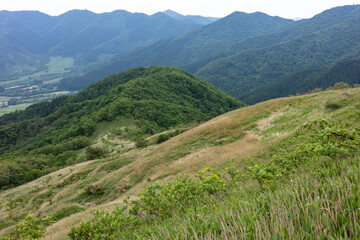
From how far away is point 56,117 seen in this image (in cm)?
11700

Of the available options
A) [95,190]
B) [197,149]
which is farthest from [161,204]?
[95,190]

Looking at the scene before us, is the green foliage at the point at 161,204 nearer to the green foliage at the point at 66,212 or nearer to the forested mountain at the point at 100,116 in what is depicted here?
the green foliage at the point at 66,212

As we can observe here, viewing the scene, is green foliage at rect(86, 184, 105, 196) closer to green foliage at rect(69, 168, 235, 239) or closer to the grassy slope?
the grassy slope

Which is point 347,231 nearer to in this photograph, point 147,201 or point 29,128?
point 147,201

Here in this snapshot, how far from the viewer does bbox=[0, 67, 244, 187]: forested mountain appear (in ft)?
204

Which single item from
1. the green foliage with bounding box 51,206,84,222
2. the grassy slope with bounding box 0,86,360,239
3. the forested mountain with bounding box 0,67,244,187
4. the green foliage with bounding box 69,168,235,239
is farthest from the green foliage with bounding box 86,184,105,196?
the forested mountain with bounding box 0,67,244,187

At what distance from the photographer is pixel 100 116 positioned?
83375 mm

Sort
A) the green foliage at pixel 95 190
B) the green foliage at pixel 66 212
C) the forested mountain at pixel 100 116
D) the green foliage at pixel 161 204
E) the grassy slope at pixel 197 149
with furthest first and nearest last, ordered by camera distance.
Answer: the forested mountain at pixel 100 116, the green foliage at pixel 95 190, the green foliage at pixel 66 212, the grassy slope at pixel 197 149, the green foliage at pixel 161 204

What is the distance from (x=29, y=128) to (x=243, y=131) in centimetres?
13122

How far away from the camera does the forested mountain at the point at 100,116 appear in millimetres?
62031

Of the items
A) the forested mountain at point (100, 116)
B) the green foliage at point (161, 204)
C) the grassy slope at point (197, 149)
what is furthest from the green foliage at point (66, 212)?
the forested mountain at point (100, 116)

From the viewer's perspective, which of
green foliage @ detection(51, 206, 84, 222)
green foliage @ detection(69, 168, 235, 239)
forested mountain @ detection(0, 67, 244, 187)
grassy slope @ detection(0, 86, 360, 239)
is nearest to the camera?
green foliage @ detection(69, 168, 235, 239)

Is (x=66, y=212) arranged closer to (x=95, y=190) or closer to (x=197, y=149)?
(x=95, y=190)

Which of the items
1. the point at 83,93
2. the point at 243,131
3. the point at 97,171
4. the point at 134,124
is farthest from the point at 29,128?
the point at 243,131
